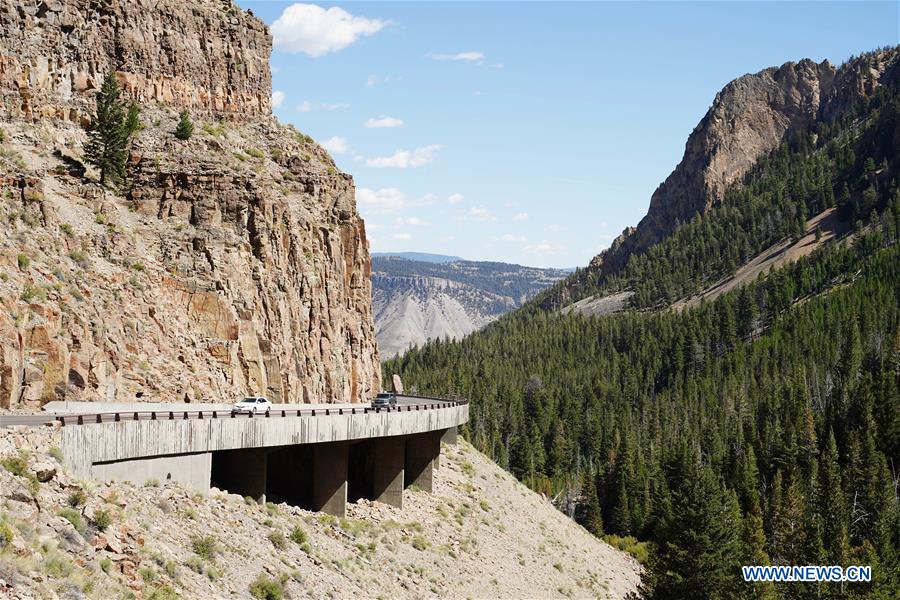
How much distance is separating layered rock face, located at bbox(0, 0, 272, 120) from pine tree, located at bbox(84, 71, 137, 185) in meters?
2.20

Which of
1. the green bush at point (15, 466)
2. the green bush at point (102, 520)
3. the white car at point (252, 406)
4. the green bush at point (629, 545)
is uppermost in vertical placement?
the white car at point (252, 406)

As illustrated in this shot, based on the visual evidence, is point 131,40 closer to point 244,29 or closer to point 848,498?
point 244,29

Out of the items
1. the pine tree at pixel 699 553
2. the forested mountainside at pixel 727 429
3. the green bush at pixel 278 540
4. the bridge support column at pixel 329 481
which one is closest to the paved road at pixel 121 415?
the bridge support column at pixel 329 481

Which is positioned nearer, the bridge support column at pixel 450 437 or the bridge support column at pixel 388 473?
the bridge support column at pixel 388 473

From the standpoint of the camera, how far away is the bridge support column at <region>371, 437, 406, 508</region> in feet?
178

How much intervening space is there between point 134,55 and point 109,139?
28.8 feet

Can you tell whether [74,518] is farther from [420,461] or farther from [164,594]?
[420,461]

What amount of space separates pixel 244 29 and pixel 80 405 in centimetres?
3653

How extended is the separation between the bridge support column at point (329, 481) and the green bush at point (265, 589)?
14601 mm

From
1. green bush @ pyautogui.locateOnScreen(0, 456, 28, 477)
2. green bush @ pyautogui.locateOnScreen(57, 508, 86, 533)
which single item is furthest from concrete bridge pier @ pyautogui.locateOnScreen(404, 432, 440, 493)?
green bush @ pyautogui.locateOnScreen(0, 456, 28, 477)

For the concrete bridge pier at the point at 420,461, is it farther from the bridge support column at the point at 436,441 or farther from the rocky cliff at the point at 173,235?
the rocky cliff at the point at 173,235

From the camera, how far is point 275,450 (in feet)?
159

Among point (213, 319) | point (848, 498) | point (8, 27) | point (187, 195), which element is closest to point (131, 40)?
point (8, 27)

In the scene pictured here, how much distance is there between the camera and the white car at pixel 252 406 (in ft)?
147
